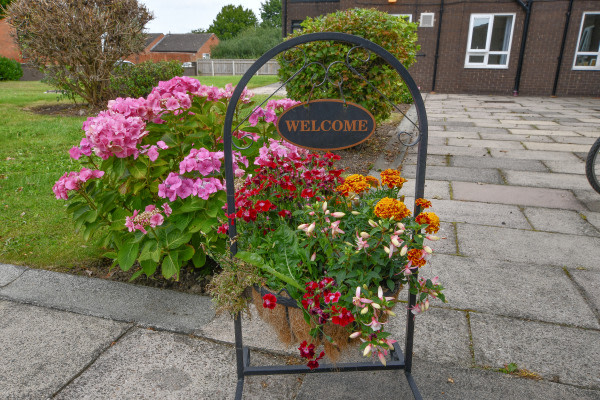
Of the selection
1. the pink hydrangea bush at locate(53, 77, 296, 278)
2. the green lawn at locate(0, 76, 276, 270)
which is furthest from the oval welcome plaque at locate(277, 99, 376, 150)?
the green lawn at locate(0, 76, 276, 270)

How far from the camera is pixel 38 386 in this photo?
1789 mm

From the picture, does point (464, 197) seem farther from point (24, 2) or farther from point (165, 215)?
point (24, 2)

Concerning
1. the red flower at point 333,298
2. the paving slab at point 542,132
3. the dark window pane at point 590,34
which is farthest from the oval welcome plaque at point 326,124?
the dark window pane at point 590,34

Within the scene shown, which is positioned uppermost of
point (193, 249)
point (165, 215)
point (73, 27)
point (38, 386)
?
point (73, 27)

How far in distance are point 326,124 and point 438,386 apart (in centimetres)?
125

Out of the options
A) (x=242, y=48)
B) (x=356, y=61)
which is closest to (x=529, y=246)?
(x=356, y=61)

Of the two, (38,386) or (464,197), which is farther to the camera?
(464,197)

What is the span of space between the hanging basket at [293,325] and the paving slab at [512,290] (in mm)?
879

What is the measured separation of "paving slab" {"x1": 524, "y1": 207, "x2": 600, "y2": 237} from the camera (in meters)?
3.38

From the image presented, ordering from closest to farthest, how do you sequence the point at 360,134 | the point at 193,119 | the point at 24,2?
the point at 360,134 → the point at 193,119 → the point at 24,2

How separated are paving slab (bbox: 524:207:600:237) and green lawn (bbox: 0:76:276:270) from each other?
11.6 ft

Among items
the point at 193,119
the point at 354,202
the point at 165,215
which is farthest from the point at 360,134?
the point at 165,215

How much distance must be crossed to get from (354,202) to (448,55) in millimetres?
13703

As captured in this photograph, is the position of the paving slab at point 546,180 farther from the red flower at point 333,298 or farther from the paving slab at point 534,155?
the red flower at point 333,298
